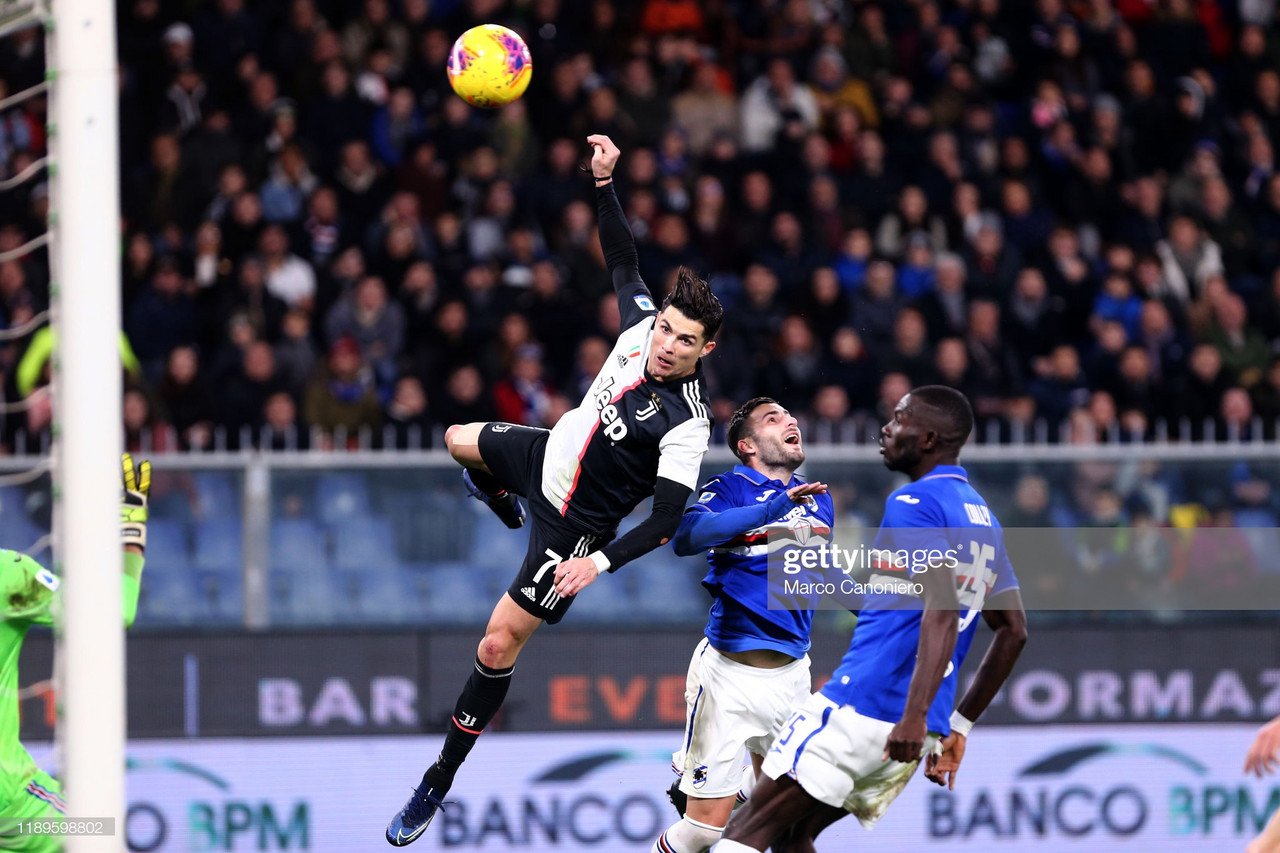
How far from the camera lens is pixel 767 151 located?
15.0 metres

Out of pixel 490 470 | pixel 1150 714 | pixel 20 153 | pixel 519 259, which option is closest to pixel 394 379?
pixel 519 259

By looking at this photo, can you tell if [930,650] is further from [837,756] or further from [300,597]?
[300,597]

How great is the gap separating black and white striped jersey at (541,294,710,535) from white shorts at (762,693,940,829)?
1.39 m

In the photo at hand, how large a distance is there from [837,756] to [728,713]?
1612 millimetres

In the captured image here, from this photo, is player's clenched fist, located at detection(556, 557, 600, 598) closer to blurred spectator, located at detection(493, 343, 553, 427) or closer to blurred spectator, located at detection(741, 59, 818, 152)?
blurred spectator, located at detection(493, 343, 553, 427)

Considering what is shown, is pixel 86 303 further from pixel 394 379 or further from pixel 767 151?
pixel 767 151

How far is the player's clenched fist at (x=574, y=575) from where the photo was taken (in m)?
7.33

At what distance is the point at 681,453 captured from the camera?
7.71 meters

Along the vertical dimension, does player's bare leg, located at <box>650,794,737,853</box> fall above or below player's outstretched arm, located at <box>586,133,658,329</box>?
below

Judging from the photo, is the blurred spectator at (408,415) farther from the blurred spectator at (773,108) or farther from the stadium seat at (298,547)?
the blurred spectator at (773,108)

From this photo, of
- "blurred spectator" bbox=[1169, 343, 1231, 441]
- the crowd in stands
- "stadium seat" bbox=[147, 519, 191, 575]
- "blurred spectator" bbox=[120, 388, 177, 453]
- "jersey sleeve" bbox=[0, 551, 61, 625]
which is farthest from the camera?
"blurred spectator" bbox=[1169, 343, 1231, 441]

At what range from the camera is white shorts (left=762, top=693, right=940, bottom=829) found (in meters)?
6.60

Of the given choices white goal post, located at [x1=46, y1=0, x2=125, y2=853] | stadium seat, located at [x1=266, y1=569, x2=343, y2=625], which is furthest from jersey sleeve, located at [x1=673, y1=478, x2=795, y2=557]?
stadium seat, located at [x1=266, y1=569, x2=343, y2=625]

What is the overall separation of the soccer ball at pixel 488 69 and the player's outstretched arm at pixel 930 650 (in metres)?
3.04
